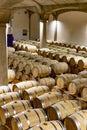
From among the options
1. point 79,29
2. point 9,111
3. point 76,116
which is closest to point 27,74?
point 9,111

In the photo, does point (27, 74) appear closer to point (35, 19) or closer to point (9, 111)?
point (9, 111)

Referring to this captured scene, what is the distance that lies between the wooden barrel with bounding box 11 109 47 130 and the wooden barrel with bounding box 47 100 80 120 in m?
0.24

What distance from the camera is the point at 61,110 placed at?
16.5 ft

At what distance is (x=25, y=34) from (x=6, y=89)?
20.9m

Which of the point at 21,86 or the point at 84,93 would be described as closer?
the point at 84,93

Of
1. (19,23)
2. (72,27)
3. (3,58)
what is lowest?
(3,58)

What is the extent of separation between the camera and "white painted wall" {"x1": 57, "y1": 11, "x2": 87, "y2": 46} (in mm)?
19906

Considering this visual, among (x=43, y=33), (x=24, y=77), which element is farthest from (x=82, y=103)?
(x=43, y=33)

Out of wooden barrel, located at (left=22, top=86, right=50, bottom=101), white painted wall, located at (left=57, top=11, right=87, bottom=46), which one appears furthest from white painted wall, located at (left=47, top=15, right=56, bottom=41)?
wooden barrel, located at (left=22, top=86, right=50, bottom=101)

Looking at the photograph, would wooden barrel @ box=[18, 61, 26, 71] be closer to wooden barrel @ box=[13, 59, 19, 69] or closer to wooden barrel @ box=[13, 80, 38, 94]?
wooden barrel @ box=[13, 59, 19, 69]

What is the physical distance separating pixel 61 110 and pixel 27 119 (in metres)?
0.85

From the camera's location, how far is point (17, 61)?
33.0 feet

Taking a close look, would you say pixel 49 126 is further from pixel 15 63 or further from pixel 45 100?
pixel 15 63

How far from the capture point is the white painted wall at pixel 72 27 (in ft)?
65.3
